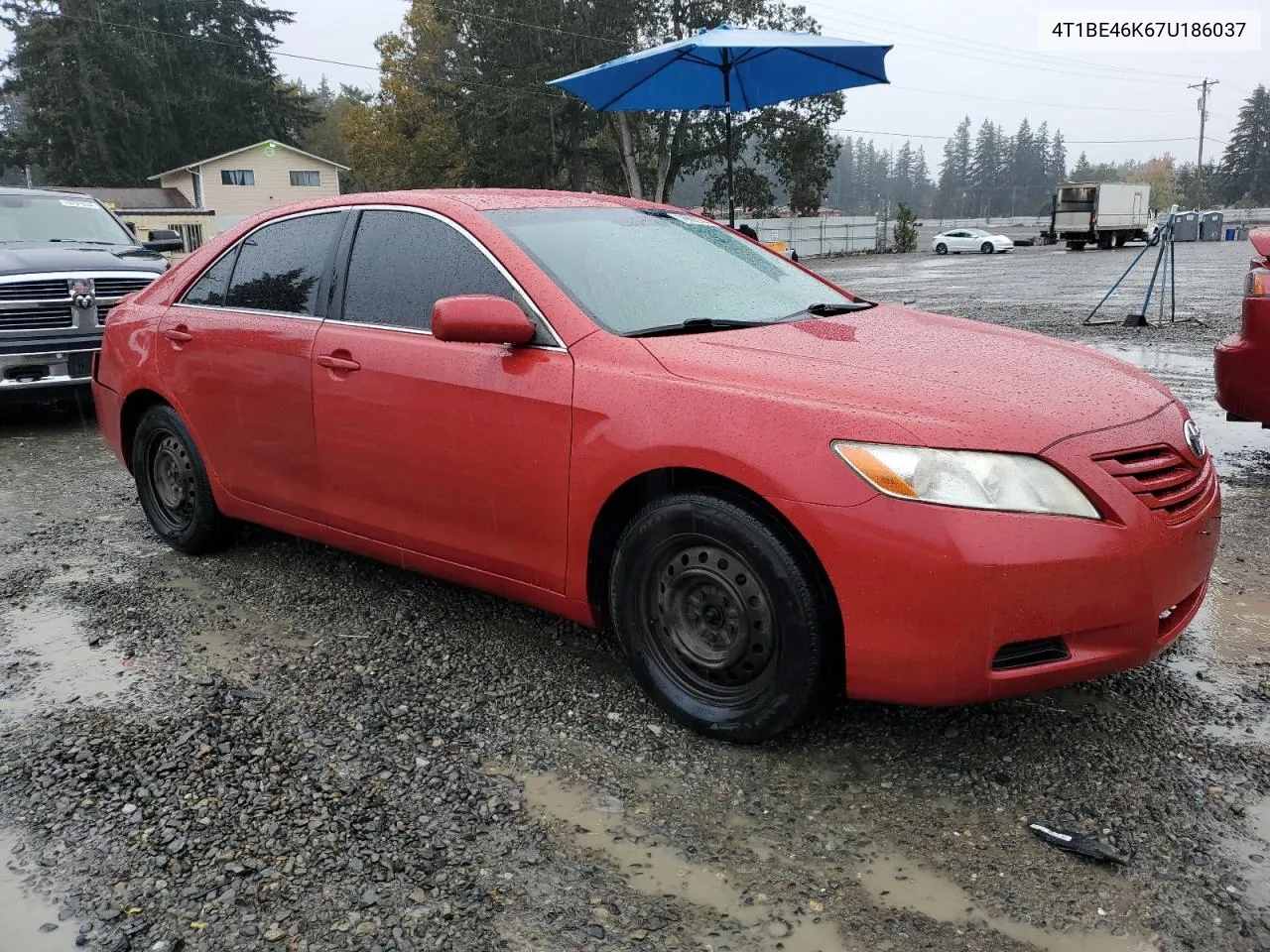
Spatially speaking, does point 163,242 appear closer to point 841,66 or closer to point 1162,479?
point 841,66

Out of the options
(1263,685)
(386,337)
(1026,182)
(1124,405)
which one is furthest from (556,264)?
(1026,182)

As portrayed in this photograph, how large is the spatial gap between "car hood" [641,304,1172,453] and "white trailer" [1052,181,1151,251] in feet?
148

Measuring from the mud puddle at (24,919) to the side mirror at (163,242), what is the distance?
775 centimetres

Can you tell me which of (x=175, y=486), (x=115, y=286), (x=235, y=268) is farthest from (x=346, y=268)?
(x=115, y=286)

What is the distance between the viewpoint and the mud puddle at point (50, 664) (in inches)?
136

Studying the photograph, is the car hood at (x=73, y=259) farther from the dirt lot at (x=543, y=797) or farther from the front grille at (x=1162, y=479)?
the front grille at (x=1162, y=479)

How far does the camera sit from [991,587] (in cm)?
248

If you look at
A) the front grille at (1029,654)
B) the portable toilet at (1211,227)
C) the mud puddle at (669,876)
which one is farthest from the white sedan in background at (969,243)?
the mud puddle at (669,876)

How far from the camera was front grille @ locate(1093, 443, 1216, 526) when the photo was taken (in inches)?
105

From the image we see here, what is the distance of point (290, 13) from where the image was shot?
6456cm

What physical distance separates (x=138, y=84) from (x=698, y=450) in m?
65.7

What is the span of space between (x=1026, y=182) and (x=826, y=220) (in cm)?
11468

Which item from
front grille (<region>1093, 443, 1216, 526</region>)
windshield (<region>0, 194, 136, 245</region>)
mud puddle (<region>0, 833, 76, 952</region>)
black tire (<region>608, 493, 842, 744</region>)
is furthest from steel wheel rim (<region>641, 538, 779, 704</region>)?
windshield (<region>0, 194, 136, 245</region>)

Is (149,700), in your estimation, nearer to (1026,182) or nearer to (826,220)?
(826,220)
